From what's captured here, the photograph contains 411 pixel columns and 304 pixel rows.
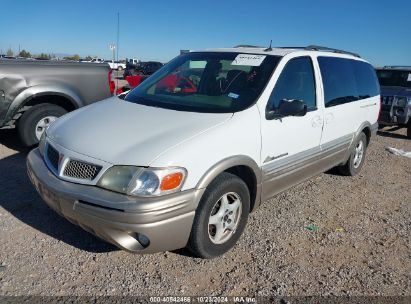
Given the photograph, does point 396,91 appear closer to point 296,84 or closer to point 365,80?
point 365,80

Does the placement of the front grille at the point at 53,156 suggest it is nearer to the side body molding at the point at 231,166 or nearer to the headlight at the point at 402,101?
the side body molding at the point at 231,166

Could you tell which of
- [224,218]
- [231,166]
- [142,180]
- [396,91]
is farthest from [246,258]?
[396,91]

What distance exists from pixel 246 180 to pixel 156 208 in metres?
1.09

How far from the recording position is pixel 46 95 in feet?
18.6

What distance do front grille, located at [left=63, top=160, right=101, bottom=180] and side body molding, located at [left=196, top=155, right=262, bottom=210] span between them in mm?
758

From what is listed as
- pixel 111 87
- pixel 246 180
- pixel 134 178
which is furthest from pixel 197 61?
pixel 111 87

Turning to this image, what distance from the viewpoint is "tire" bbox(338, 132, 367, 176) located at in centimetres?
542

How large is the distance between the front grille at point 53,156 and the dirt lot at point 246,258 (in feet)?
2.42

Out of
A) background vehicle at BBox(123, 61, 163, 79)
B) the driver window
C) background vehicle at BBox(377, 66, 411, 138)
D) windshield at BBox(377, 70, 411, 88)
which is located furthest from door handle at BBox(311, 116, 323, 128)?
background vehicle at BBox(123, 61, 163, 79)

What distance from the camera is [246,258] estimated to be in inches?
129

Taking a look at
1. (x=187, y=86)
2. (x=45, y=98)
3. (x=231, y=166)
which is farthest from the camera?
(x=45, y=98)

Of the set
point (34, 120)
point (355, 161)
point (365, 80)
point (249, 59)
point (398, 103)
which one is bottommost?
point (355, 161)

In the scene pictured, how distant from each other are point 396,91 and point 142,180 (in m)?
8.87

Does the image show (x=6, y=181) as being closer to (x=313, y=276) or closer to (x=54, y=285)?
(x=54, y=285)
